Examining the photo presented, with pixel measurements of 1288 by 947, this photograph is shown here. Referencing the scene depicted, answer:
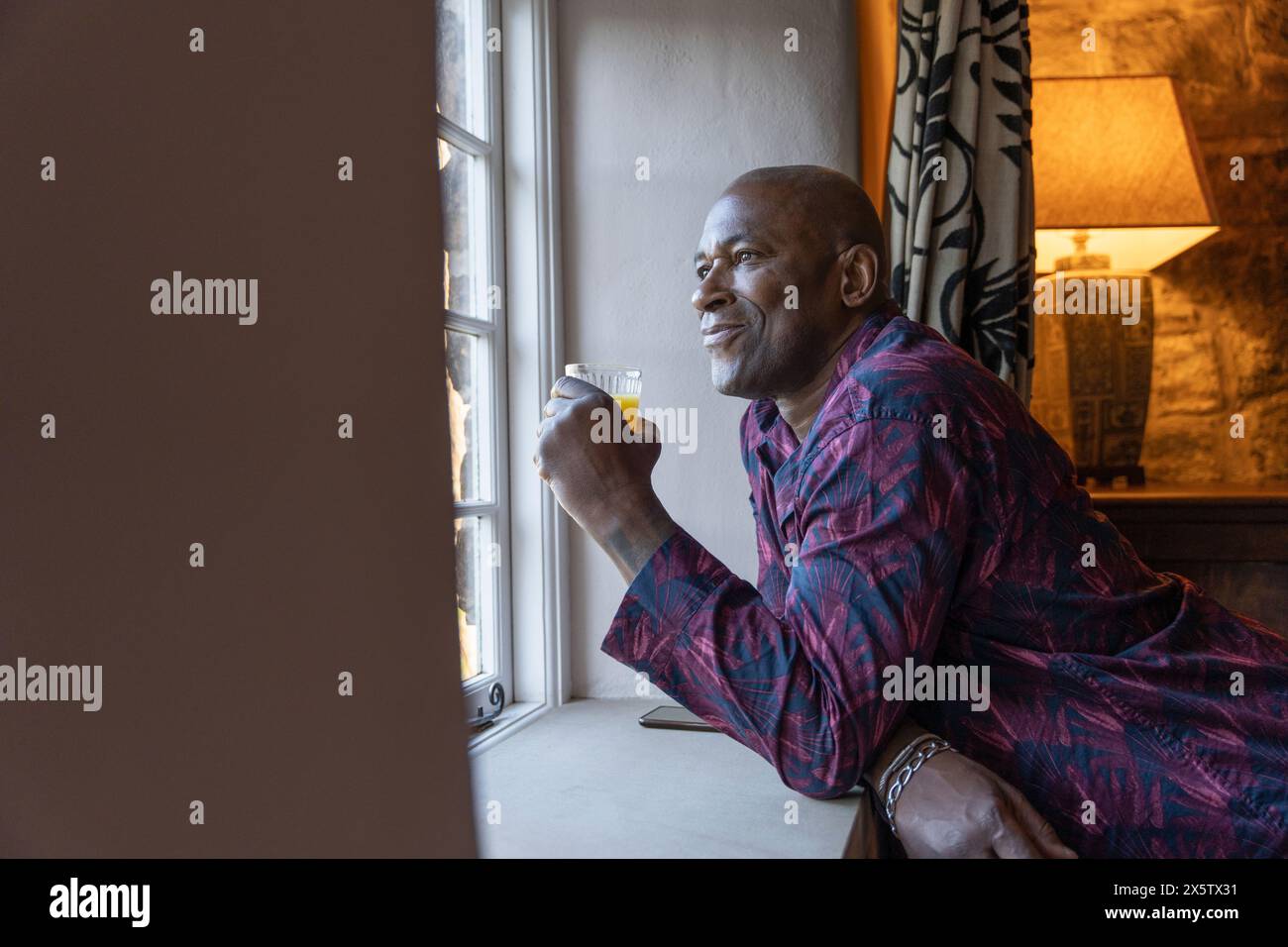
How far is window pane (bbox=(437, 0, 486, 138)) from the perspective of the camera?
1819 millimetres

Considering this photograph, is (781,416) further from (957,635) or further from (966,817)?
(966,817)

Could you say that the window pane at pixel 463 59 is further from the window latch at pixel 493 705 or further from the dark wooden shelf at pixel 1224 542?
the dark wooden shelf at pixel 1224 542

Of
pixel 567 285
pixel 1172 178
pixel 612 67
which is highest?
pixel 612 67

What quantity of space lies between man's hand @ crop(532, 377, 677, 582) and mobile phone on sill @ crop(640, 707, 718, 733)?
0.67m

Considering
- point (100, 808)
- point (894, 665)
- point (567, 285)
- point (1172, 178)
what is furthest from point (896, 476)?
point (1172, 178)

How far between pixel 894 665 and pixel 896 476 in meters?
0.17

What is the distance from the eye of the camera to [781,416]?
59.2 inches

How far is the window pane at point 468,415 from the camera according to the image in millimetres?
1797

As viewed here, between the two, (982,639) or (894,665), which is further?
(982,639)

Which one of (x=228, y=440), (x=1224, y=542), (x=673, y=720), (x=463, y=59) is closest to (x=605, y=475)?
(x=228, y=440)

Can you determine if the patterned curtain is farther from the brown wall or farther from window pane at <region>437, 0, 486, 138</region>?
the brown wall

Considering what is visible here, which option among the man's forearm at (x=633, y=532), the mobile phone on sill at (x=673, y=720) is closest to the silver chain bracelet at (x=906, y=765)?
the man's forearm at (x=633, y=532)

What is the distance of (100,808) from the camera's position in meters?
0.54
